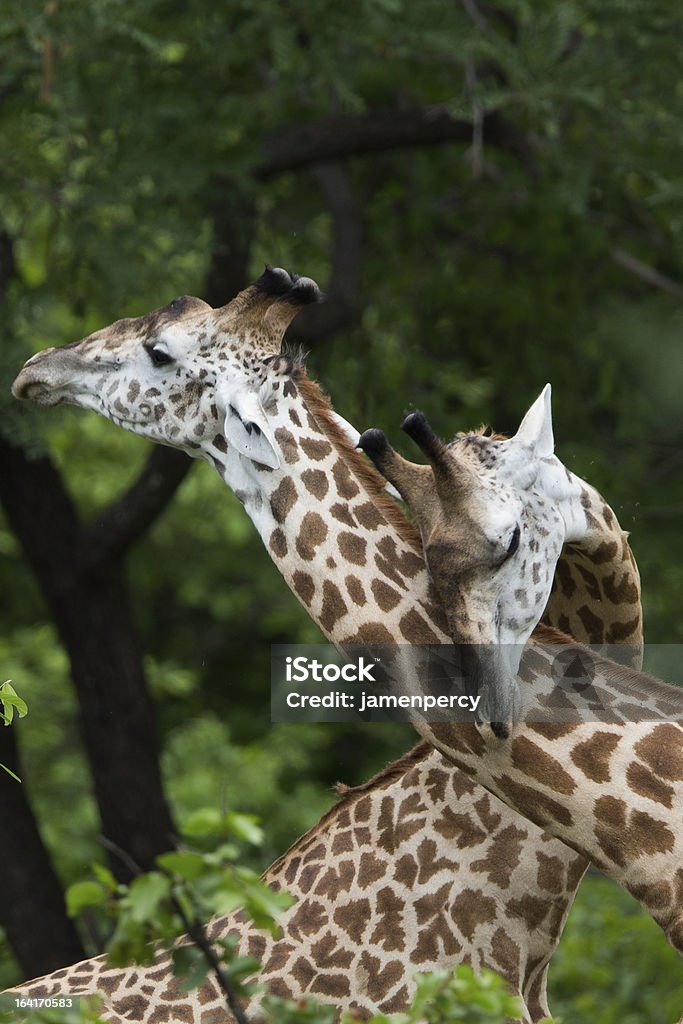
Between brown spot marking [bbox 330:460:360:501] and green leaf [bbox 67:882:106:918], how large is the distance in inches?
70.2

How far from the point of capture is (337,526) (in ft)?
12.6

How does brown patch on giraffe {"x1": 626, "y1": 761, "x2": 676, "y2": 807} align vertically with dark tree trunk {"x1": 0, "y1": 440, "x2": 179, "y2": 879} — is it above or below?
above

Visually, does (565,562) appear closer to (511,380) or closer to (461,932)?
(461,932)

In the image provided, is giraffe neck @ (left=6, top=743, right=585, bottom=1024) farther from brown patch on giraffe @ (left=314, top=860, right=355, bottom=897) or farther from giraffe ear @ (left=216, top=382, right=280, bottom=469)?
giraffe ear @ (left=216, top=382, right=280, bottom=469)

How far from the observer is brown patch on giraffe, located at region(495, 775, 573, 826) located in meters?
3.48

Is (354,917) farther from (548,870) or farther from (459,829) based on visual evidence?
(548,870)

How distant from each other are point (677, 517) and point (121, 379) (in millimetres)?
4737

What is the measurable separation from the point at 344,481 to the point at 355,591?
1.12 feet

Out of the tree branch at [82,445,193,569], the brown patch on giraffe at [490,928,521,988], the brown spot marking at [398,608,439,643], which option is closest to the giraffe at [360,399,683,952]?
the brown spot marking at [398,608,439,643]

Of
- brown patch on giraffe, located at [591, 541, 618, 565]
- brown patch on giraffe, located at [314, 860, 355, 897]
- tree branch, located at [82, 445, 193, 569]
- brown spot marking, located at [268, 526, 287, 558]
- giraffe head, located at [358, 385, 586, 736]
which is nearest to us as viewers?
giraffe head, located at [358, 385, 586, 736]

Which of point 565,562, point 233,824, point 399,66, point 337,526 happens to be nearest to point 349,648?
point 337,526

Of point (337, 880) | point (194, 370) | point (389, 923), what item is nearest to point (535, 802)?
point (389, 923)

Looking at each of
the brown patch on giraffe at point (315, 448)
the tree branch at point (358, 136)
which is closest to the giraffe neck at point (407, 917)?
the brown patch on giraffe at point (315, 448)

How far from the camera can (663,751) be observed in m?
3.56
